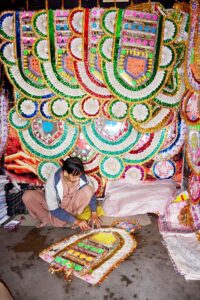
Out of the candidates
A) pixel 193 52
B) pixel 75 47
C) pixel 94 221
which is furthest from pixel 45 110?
pixel 193 52

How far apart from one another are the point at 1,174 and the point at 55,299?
7.43 feet

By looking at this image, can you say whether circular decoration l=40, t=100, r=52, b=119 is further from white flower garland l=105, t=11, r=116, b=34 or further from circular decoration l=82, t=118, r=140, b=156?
white flower garland l=105, t=11, r=116, b=34

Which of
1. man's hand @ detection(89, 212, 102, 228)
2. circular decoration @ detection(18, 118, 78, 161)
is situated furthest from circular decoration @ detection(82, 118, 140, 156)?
man's hand @ detection(89, 212, 102, 228)

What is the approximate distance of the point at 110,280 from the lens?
93.7 inches

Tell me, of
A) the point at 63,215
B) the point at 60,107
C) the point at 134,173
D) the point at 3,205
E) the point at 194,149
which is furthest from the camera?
the point at 134,173

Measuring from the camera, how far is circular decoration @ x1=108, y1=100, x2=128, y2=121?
3.68 m

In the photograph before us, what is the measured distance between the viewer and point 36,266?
256cm

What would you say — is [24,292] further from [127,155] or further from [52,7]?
[52,7]

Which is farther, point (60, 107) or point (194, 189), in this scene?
point (60, 107)

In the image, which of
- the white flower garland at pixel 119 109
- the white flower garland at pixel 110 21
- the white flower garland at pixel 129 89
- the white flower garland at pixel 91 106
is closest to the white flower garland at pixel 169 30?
the white flower garland at pixel 129 89

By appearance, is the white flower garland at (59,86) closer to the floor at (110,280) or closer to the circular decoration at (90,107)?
the circular decoration at (90,107)

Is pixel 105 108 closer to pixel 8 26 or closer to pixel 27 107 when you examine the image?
pixel 27 107

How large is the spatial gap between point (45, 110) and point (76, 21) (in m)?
1.21

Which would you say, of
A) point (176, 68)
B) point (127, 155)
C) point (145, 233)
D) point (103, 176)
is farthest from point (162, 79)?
point (145, 233)
